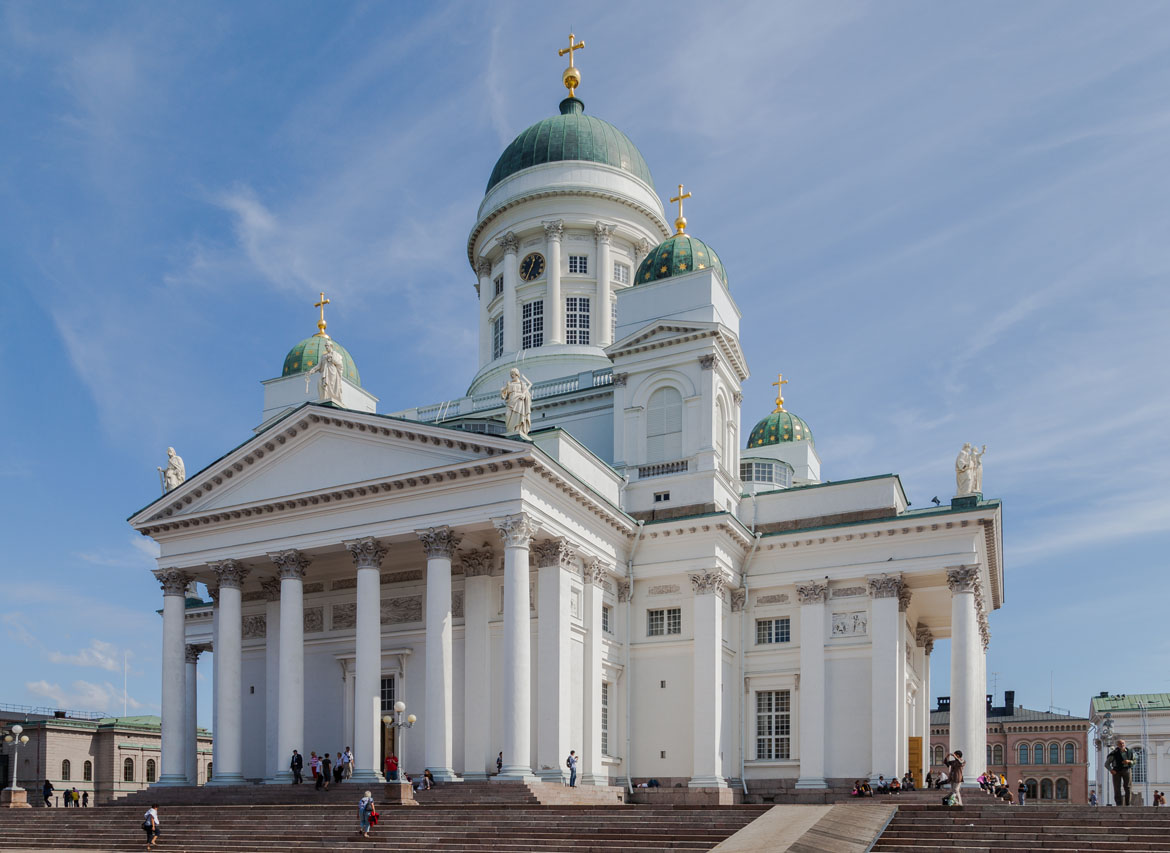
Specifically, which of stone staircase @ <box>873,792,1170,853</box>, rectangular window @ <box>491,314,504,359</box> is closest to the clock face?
rectangular window @ <box>491,314,504,359</box>

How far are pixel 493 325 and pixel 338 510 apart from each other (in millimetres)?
18376

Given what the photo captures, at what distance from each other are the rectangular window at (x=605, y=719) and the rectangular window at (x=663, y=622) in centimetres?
232

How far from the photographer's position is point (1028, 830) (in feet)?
73.2

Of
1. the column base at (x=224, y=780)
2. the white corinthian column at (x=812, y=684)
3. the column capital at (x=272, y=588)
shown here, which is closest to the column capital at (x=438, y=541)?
the column capital at (x=272, y=588)

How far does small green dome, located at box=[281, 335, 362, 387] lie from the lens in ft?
151

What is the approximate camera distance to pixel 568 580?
105ft

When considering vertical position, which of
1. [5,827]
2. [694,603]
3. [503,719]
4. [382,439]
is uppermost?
[382,439]

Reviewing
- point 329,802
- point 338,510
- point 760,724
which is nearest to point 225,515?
point 338,510

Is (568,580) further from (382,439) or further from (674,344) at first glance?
(674,344)

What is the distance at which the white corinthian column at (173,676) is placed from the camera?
3447 centimetres

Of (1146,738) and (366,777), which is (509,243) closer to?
(366,777)

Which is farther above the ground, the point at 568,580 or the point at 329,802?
the point at 568,580

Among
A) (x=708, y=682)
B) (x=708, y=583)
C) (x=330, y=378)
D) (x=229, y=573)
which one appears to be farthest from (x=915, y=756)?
(x=229, y=573)

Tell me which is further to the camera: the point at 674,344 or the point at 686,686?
the point at 674,344
